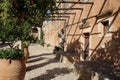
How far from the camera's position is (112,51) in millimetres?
8781

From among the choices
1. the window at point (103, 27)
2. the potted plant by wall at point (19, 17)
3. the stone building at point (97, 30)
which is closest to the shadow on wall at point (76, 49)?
the stone building at point (97, 30)

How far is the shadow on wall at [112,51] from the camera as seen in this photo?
8.37 metres

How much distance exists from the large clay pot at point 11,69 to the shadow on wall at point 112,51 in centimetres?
365

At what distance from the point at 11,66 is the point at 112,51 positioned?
4.06 m

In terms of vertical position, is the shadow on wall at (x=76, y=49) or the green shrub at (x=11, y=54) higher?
the green shrub at (x=11, y=54)

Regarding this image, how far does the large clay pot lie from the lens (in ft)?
22.4

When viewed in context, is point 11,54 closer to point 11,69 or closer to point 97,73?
point 11,69

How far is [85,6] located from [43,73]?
489cm

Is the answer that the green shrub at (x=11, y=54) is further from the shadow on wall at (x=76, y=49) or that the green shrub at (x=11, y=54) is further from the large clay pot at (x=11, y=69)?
the shadow on wall at (x=76, y=49)

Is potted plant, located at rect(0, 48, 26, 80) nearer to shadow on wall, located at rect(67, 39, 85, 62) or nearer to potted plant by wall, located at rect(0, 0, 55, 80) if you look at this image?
potted plant by wall, located at rect(0, 0, 55, 80)

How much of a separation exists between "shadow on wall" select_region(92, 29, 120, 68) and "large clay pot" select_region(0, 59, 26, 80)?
12.0 feet

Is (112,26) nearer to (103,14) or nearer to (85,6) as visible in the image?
(103,14)

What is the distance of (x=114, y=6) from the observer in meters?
8.72

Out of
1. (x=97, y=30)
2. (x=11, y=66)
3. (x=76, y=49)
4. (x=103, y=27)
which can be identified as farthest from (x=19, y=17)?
(x=76, y=49)
